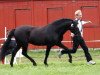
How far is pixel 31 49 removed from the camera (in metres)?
30.3

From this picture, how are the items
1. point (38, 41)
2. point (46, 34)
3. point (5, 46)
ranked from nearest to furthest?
point (46, 34) < point (38, 41) < point (5, 46)

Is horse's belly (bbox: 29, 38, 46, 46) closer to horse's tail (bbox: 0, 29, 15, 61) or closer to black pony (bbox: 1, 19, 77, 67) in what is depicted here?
black pony (bbox: 1, 19, 77, 67)

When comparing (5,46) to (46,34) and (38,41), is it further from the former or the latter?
(46,34)

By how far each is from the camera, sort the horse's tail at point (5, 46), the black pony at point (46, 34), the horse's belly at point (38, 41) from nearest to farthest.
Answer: the black pony at point (46, 34)
the horse's belly at point (38, 41)
the horse's tail at point (5, 46)

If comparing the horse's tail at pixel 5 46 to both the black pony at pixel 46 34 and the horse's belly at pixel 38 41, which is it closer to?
the black pony at pixel 46 34

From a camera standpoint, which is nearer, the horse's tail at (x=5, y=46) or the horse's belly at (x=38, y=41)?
the horse's belly at (x=38, y=41)

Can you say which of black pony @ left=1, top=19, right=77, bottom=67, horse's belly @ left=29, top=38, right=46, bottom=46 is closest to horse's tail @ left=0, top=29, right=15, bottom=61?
black pony @ left=1, top=19, right=77, bottom=67

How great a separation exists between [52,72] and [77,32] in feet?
9.07

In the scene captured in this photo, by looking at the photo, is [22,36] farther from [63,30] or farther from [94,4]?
[94,4]

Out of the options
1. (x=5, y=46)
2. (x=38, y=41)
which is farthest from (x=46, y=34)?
(x=5, y=46)

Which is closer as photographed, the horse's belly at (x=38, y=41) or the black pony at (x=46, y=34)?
the black pony at (x=46, y=34)

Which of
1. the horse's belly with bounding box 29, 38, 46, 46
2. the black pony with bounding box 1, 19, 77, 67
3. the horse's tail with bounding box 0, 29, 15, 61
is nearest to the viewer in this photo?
the black pony with bounding box 1, 19, 77, 67

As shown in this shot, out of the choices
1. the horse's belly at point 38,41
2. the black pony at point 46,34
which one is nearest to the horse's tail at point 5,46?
the black pony at point 46,34

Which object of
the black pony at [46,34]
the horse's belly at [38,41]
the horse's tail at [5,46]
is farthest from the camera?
the horse's tail at [5,46]
